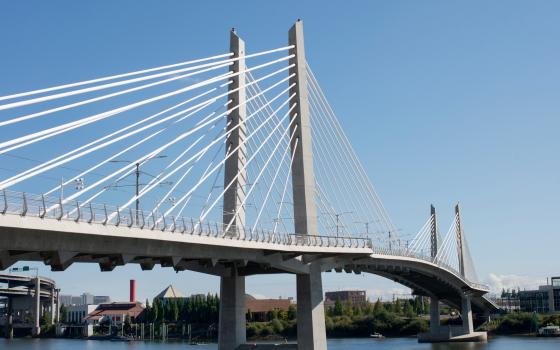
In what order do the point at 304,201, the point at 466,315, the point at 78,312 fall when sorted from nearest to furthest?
1. the point at 304,201
2. the point at 466,315
3. the point at 78,312

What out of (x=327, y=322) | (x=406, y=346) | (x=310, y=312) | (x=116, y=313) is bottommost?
(x=406, y=346)

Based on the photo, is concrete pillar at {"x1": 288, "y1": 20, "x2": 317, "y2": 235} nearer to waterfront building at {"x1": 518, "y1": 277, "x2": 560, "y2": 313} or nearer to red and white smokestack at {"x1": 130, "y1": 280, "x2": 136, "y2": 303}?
waterfront building at {"x1": 518, "y1": 277, "x2": 560, "y2": 313}

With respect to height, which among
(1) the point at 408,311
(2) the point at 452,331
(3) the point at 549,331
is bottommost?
(3) the point at 549,331

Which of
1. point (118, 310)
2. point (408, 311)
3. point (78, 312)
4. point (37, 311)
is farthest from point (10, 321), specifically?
point (408, 311)

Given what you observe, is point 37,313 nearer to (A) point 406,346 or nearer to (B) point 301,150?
(A) point 406,346

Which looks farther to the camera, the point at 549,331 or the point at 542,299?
the point at 542,299

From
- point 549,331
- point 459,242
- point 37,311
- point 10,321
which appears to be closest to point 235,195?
point 459,242

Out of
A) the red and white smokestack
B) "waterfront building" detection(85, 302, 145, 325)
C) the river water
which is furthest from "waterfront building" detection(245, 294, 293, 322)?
the red and white smokestack

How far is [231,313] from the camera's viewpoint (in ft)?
137

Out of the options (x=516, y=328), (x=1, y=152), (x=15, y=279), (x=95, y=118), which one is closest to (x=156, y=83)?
(x=95, y=118)

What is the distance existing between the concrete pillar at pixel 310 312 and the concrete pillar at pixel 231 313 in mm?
3263

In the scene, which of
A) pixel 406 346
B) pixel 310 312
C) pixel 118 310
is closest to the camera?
pixel 310 312

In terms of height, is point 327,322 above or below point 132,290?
below

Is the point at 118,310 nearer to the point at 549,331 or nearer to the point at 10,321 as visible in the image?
the point at 10,321
